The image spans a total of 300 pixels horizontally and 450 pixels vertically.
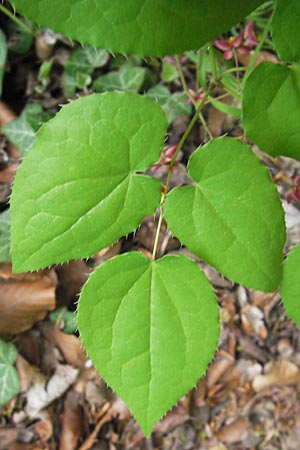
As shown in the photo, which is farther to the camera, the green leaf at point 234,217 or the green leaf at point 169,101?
the green leaf at point 169,101

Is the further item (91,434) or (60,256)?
(91,434)

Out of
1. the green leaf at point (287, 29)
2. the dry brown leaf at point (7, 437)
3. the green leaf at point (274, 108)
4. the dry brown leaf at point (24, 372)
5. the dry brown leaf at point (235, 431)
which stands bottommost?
the dry brown leaf at point (235, 431)

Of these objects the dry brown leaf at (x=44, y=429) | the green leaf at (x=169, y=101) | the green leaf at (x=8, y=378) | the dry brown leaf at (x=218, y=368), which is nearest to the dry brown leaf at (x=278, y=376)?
the dry brown leaf at (x=218, y=368)

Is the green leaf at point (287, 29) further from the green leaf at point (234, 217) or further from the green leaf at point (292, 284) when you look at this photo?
the green leaf at point (292, 284)

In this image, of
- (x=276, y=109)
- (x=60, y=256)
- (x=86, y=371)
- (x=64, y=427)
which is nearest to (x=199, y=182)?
(x=276, y=109)

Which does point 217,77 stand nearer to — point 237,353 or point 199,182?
point 199,182

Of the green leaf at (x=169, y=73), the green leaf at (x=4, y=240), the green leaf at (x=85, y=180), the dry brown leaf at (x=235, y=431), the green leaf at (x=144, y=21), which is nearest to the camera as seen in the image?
the green leaf at (x=144, y=21)

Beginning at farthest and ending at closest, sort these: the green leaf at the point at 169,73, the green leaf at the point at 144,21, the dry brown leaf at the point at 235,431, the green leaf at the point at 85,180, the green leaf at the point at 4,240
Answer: the dry brown leaf at the point at 235,431
the green leaf at the point at 169,73
the green leaf at the point at 4,240
the green leaf at the point at 85,180
the green leaf at the point at 144,21
